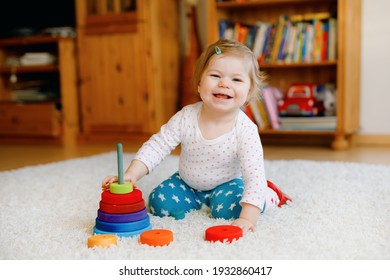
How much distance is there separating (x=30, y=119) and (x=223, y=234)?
242 centimetres

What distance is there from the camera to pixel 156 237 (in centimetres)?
91

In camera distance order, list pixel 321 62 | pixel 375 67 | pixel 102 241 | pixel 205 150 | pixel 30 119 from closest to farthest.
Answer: pixel 102 241 → pixel 205 150 → pixel 321 62 → pixel 375 67 → pixel 30 119

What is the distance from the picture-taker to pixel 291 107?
2.53 meters

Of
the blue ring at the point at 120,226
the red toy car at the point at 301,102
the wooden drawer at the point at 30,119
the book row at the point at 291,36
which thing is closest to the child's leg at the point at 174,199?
the blue ring at the point at 120,226

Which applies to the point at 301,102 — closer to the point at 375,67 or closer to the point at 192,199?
the point at 375,67

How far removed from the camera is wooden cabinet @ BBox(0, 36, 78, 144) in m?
3.03

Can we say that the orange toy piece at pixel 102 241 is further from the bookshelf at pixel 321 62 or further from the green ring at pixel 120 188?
the bookshelf at pixel 321 62

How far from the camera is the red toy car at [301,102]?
2492mm

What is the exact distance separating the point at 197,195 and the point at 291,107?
141 cm

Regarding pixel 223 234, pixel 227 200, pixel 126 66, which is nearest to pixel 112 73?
pixel 126 66

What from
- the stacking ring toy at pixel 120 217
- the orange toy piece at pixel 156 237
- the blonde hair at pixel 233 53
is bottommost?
the orange toy piece at pixel 156 237

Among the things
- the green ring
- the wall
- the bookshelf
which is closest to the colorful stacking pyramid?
the green ring
